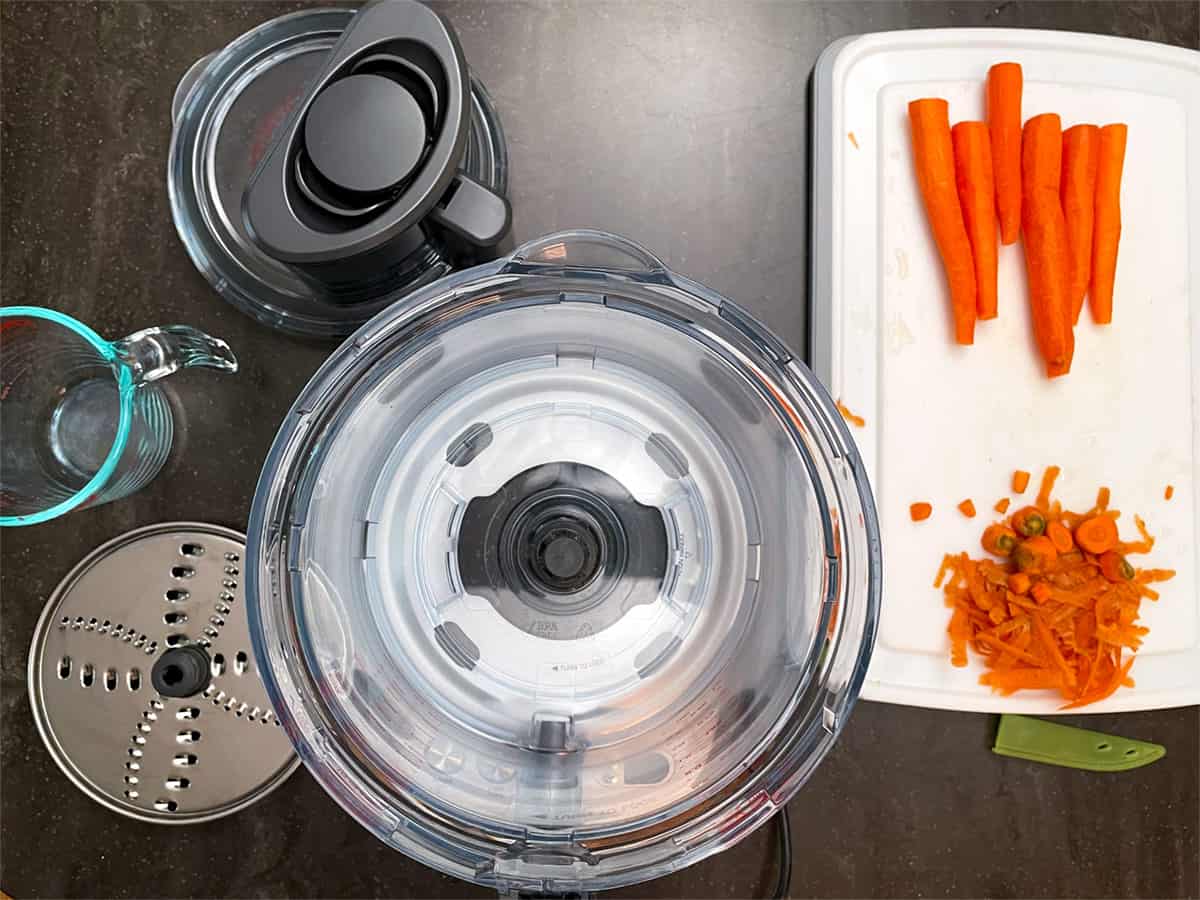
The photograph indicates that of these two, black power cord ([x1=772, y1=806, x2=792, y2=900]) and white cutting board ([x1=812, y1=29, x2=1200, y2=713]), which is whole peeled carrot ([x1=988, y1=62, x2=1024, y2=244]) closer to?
white cutting board ([x1=812, y1=29, x2=1200, y2=713])

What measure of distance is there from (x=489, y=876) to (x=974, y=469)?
0.45 m

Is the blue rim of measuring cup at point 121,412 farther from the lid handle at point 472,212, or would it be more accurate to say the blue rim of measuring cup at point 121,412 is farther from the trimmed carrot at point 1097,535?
the trimmed carrot at point 1097,535

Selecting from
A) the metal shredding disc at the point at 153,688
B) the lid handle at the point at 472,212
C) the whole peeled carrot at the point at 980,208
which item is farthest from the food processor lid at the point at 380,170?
the whole peeled carrot at the point at 980,208

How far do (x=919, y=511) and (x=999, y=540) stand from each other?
6 centimetres

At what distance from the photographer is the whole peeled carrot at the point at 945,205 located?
62 centimetres

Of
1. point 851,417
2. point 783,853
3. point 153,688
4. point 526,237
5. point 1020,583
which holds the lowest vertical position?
point 783,853

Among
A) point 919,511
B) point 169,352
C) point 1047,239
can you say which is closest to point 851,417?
point 919,511

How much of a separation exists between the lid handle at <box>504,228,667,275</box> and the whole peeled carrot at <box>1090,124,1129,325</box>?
37cm

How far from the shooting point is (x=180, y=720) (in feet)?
2.02

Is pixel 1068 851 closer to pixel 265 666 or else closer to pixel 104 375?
pixel 265 666

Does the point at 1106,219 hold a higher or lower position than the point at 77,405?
higher

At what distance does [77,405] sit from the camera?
2.08 ft

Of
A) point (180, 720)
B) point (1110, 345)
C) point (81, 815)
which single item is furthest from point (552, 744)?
point (1110, 345)

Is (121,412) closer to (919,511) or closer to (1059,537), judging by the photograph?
(919,511)
